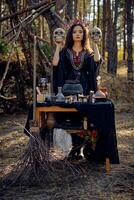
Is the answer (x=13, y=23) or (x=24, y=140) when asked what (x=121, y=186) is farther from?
(x=13, y=23)

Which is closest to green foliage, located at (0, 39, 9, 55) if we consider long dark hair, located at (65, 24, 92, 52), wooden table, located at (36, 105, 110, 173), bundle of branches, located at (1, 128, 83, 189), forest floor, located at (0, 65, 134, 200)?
forest floor, located at (0, 65, 134, 200)

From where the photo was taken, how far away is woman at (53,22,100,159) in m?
4.70

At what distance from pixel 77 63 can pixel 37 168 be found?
1352 millimetres

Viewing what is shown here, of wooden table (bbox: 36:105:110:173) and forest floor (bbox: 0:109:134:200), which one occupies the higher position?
wooden table (bbox: 36:105:110:173)

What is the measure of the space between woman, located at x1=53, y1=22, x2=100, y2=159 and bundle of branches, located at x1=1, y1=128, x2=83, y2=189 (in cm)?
57

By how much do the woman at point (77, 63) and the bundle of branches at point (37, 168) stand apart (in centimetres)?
57

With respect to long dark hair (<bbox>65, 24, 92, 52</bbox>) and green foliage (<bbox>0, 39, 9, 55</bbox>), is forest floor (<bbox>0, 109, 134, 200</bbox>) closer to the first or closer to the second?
long dark hair (<bbox>65, 24, 92, 52</bbox>)

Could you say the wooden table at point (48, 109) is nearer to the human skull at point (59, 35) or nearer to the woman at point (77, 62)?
the woman at point (77, 62)

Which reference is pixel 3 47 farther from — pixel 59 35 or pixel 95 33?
pixel 95 33

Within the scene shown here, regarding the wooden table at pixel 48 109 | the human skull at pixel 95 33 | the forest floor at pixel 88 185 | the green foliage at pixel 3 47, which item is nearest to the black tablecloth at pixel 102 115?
the wooden table at pixel 48 109

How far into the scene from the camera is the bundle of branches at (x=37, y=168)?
394 cm

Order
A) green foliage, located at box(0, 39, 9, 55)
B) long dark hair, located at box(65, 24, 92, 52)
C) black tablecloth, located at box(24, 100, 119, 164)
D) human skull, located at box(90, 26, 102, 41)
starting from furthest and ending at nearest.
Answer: green foliage, located at box(0, 39, 9, 55) < long dark hair, located at box(65, 24, 92, 52) < human skull, located at box(90, 26, 102, 41) < black tablecloth, located at box(24, 100, 119, 164)

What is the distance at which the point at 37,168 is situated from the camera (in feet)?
13.2

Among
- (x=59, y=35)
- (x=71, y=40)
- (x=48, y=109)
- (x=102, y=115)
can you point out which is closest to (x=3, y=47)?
(x=71, y=40)
